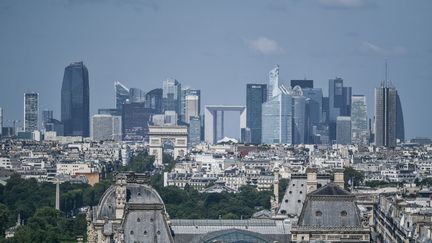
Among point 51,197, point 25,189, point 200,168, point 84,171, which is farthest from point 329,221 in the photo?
point 200,168

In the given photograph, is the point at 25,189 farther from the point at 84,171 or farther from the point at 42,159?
the point at 42,159

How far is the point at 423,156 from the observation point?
7657 inches

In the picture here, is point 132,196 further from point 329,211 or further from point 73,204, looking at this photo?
point 73,204

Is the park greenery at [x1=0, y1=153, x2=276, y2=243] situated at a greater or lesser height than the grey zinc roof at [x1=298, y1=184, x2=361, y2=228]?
lesser

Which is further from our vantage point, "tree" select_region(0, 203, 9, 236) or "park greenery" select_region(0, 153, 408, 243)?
"park greenery" select_region(0, 153, 408, 243)

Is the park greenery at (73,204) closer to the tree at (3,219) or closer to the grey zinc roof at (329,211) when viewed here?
the tree at (3,219)

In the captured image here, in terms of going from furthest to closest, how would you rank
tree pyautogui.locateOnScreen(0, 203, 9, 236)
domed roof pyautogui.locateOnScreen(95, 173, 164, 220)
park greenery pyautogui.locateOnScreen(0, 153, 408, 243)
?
park greenery pyautogui.locateOnScreen(0, 153, 408, 243) < tree pyautogui.locateOnScreen(0, 203, 9, 236) < domed roof pyautogui.locateOnScreen(95, 173, 164, 220)

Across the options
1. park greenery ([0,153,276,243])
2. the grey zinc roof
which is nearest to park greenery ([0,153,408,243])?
park greenery ([0,153,276,243])

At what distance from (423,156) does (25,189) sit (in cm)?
6675

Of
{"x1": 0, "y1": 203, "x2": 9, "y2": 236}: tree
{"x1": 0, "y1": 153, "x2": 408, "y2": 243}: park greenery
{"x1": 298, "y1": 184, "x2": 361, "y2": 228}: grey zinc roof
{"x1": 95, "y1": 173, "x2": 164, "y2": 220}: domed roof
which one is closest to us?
{"x1": 298, "y1": 184, "x2": 361, "y2": 228}: grey zinc roof

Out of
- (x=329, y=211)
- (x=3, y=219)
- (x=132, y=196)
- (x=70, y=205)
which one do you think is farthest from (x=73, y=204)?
(x=329, y=211)

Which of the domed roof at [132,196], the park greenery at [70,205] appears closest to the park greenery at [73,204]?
the park greenery at [70,205]

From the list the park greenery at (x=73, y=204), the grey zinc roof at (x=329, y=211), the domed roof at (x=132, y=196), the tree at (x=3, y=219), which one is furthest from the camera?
the park greenery at (x=73, y=204)

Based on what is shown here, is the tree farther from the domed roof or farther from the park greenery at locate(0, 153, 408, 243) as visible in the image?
the domed roof
